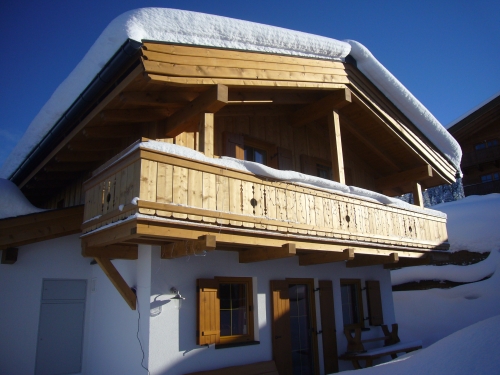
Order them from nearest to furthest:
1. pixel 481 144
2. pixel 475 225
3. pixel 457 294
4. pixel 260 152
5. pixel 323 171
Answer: pixel 260 152 → pixel 323 171 → pixel 457 294 → pixel 475 225 → pixel 481 144

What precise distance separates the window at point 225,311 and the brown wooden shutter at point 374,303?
3861 mm

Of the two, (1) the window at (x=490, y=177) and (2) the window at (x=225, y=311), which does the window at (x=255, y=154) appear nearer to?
(2) the window at (x=225, y=311)

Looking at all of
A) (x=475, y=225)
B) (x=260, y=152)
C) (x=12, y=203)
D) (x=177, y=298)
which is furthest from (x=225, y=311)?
(x=475, y=225)

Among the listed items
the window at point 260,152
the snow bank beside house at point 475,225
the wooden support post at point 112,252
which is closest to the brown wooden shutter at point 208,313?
the wooden support post at point 112,252

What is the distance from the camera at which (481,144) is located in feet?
78.0

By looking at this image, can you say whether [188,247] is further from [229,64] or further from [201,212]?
[229,64]

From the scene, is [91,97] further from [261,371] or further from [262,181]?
[261,371]

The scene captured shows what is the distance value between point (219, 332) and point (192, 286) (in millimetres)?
853

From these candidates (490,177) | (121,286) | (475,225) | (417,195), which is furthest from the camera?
(490,177)

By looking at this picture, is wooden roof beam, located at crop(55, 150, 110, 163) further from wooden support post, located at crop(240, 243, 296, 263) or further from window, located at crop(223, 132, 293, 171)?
wooden support post, located at crop(240, 243, 296, 263)

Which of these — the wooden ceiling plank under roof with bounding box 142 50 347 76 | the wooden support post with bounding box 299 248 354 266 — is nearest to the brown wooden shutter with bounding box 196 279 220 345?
the wooden support post with bounding box 299 248 354 266

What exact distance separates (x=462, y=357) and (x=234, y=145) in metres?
5.31

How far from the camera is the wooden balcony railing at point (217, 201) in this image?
5.38 metres

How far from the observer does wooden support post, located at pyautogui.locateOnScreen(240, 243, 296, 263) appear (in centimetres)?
679
